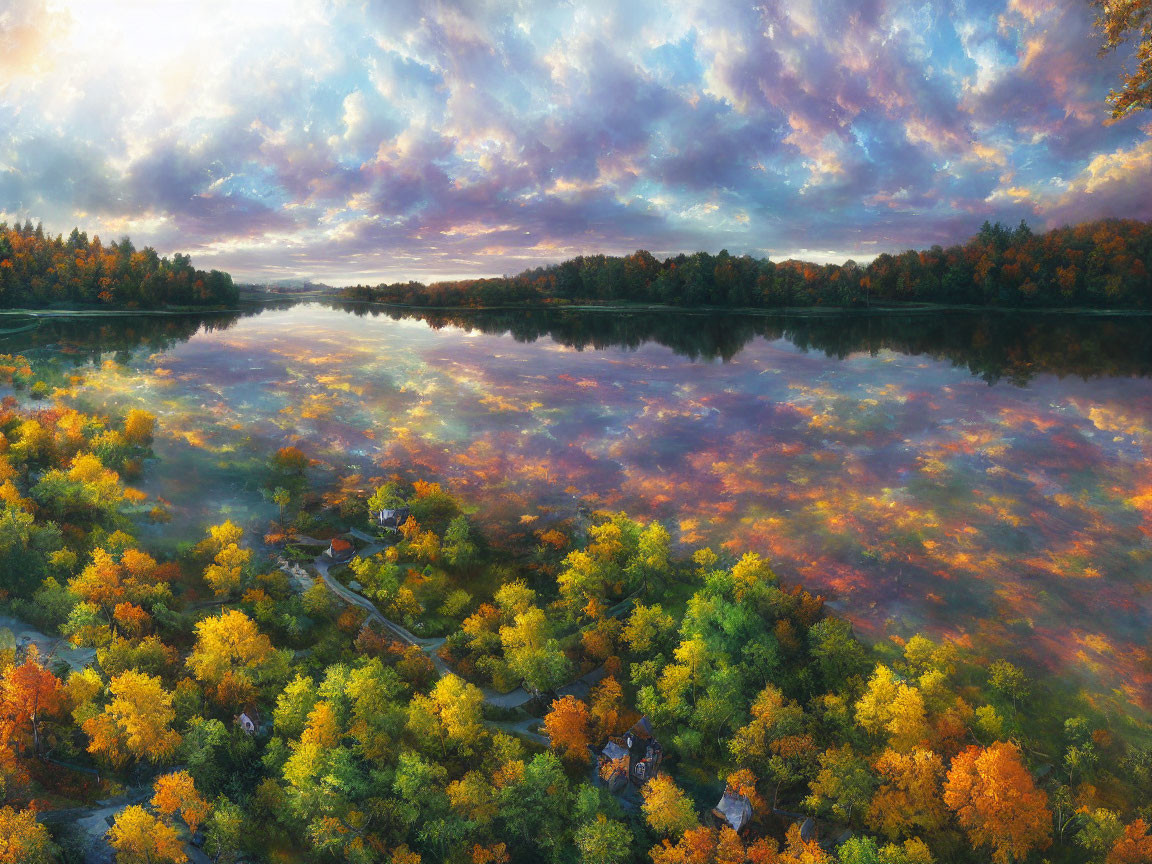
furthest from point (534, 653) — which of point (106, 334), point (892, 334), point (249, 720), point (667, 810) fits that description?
point (106, 334)

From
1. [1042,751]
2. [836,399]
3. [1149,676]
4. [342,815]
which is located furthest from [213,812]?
[836,399]

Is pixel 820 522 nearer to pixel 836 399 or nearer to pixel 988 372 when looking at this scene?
pixel 836 399

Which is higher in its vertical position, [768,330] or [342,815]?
[768,330]

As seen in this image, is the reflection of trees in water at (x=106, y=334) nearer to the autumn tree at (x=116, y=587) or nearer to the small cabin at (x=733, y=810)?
the autumn tree at (x=116, y=587)

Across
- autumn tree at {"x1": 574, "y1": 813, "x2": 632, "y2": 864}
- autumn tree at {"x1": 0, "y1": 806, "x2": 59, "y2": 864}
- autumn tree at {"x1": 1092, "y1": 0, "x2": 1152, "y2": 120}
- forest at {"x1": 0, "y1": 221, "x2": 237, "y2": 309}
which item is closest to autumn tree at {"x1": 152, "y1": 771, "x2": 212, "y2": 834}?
autumn tree at {"x1": 0, "y1": 806, "x2": 59, "y2": 864}

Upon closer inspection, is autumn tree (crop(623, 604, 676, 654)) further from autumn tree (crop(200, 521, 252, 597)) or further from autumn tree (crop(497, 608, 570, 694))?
autumn tree (crop(200, 521, 252, 597))

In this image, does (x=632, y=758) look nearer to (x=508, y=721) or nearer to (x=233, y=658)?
(x=508, y=721)
